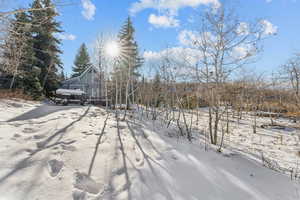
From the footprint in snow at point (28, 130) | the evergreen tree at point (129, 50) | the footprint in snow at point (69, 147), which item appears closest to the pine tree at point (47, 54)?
the evergreen tree at point (129, 50)

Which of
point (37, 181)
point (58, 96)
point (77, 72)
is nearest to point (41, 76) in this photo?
point (58, 96)

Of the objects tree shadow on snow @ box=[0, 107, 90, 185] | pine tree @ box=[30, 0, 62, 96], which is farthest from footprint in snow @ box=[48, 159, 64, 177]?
pine tree @ box=[30, 0, 62, 96]

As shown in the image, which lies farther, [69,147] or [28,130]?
[28,130]

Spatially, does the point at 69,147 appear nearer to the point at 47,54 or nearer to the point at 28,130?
the point at 28,130

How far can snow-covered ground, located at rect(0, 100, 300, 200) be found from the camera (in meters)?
2.10

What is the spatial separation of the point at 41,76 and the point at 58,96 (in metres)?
2.26

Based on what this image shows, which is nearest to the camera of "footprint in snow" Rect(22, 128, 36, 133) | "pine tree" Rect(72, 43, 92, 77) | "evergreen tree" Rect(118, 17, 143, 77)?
"footprint in snow" Rect(22, 128, 36, 133)

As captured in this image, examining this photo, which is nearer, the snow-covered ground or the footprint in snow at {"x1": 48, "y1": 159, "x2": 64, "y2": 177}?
the snow-covered ground

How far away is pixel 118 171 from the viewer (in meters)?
2.64

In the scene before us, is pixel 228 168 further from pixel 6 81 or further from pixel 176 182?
pixel 6 81

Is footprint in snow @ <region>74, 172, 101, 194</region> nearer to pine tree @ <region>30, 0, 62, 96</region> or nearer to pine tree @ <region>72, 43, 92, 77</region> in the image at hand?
pine tree @ <region>30, 0, 62, 96</region>

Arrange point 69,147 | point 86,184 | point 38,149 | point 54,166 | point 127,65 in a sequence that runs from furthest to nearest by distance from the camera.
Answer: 1. point 127,65
2. point 69,147
3. point 38,149
4. point 54,166
5. point 86,184

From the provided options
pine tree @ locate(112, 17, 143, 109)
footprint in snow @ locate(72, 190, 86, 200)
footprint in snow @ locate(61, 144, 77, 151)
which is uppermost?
pine tree @ locate(112, 17, 143, 109)

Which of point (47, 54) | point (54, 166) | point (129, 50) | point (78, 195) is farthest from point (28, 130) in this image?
point (47, 54)
